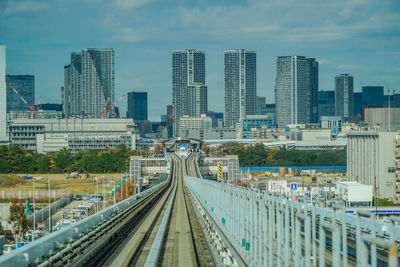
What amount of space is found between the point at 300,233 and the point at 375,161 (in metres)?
67.1

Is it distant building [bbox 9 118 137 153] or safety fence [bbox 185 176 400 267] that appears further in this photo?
distant building [bbox 9 118 137 153]

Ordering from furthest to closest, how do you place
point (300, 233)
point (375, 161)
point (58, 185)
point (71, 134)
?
point (71, 134), point (58, 185), point (375, 161), point (300, 233)

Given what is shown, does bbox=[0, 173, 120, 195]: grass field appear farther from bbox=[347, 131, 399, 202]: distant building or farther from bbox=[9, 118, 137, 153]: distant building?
bbox=[9, 118, 137, 153]: distant building

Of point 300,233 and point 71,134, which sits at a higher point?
point 71,134

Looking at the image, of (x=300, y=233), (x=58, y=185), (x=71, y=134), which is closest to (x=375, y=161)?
(x=58, y=185)

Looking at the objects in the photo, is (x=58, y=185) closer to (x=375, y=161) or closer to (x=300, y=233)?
(x=375, y=161)

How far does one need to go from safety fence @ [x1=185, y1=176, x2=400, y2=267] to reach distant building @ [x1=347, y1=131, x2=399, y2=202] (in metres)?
54.6

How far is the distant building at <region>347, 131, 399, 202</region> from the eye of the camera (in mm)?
70438

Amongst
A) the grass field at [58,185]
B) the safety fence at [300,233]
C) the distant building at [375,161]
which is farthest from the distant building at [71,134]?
the safety fence at [300,233]

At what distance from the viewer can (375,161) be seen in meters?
73.6

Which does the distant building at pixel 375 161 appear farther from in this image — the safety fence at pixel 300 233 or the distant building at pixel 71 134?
the distant building at pixel 71 134

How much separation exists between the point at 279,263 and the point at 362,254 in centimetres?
420

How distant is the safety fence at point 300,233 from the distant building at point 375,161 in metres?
54.6

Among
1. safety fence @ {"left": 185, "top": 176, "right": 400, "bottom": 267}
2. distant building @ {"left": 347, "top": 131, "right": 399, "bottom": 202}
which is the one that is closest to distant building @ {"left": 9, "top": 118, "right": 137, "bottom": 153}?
distant building @ {"left": 347, "top": 131, "right": 399, "bottom": 202}
